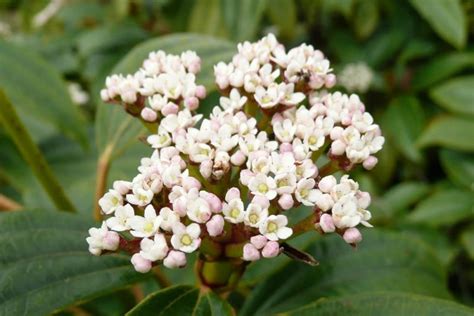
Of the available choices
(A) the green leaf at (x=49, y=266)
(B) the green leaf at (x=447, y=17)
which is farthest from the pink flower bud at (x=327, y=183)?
(B) the green leaf at (x=447, y=17)

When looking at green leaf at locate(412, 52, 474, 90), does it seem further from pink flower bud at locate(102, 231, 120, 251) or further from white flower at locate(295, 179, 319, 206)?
pink flower bud at locate(102, 231, 120, 251)

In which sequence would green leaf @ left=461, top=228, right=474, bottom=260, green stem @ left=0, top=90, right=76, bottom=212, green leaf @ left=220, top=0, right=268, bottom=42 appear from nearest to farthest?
green stem @ left=0, top=90, right=76, bottom=212 < green leaf @ left=220, top=0, right=268, bottom=42 < green leaf @ left=461, top=228, right=474, bottom=260

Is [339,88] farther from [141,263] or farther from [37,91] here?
[141,263]

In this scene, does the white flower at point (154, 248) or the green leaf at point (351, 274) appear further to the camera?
the green leaf at point (351, 274)

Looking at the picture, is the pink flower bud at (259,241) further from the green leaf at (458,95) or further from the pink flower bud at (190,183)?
the green leaf at (458,95)

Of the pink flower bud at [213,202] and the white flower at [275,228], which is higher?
the pink flower bud at [213,202]

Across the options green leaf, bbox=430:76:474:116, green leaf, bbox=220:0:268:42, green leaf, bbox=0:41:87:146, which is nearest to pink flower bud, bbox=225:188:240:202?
green leaf, bbox=0:41:87:146
